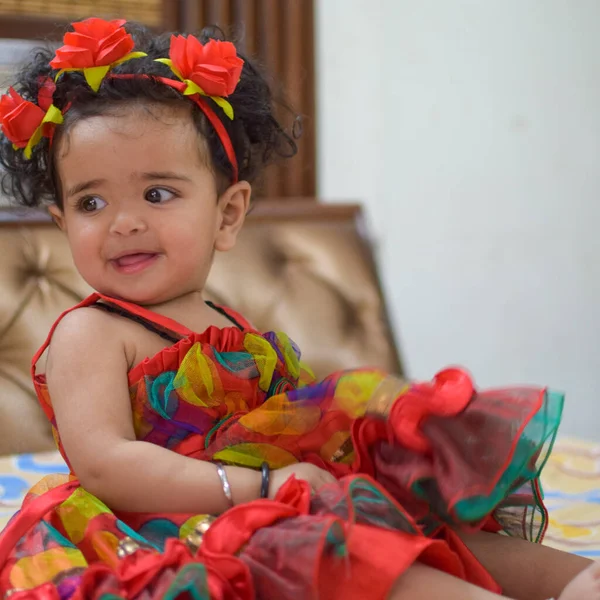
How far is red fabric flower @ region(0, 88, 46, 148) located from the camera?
1.00 m

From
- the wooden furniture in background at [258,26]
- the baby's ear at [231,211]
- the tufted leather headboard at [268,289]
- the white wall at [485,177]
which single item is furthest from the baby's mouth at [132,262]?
→ the white wall at [485,177]

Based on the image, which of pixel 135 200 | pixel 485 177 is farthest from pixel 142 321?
pixel 485 177

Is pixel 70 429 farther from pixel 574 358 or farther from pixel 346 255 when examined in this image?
pixel 574 358

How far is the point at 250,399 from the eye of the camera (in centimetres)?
98

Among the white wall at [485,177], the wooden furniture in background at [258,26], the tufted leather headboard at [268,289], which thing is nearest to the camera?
the tufted leather headboard at [268,289]

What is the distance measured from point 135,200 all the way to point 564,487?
0.82 meters

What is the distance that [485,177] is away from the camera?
8.08 ft

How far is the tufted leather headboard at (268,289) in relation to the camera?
161cm

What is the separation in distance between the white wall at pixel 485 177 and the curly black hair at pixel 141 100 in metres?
1.20

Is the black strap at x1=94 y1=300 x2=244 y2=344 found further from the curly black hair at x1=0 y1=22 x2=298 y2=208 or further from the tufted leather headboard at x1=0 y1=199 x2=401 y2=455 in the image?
the tufted leather headboard at x1=0 y1=199 x2=401 y2=455

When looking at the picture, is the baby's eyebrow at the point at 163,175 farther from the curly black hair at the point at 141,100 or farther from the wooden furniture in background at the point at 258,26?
the wooden furniture in background at the point at 258,26

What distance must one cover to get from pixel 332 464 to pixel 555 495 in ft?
1.84

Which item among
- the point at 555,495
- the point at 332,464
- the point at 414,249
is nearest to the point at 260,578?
the point at 332,464

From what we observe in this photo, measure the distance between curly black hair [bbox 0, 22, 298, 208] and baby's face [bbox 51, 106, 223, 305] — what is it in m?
0.02
